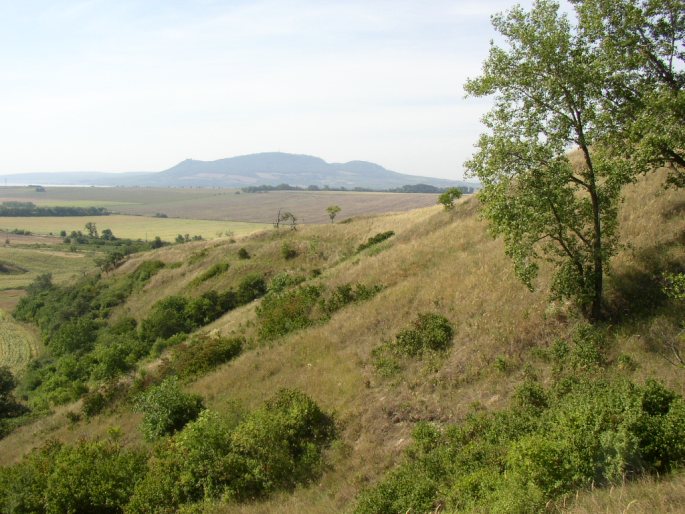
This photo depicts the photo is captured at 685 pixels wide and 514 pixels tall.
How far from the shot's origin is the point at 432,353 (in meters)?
16.4

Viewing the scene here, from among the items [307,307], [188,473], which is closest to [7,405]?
[307,307]

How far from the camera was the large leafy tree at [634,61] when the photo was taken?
38.4 ft

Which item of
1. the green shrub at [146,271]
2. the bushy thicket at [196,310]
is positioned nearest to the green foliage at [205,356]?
the bushy thicket at [196,310]

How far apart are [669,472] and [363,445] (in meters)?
7.60

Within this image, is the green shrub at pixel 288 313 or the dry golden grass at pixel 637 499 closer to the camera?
the dry golden grass at pixel 637 499

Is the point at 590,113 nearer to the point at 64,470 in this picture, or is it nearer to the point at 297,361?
the point at 297,361

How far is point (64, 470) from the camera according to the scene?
14781mm

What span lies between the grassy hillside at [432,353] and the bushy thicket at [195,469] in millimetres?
677

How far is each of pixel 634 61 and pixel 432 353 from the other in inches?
410

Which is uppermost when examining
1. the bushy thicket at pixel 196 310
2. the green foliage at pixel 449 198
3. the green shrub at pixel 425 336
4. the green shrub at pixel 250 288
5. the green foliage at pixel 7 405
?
the green foliage at pixel 449 198

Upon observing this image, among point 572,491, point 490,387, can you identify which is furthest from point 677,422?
point 490,387

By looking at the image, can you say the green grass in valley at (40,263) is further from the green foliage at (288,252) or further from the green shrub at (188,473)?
the green shrub at (188,473)

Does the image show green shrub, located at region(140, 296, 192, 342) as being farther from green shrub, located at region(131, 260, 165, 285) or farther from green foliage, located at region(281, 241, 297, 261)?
green shrub, located at region(131, 260, 165, 285)

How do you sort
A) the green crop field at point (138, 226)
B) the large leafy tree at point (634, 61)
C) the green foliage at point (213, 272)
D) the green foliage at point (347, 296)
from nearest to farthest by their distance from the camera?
the large leafy tree at point (634, 61) < the green foliage at point (347, 296) < the green foliage at point (213, 272) < the green crop field at point (138, 226)
